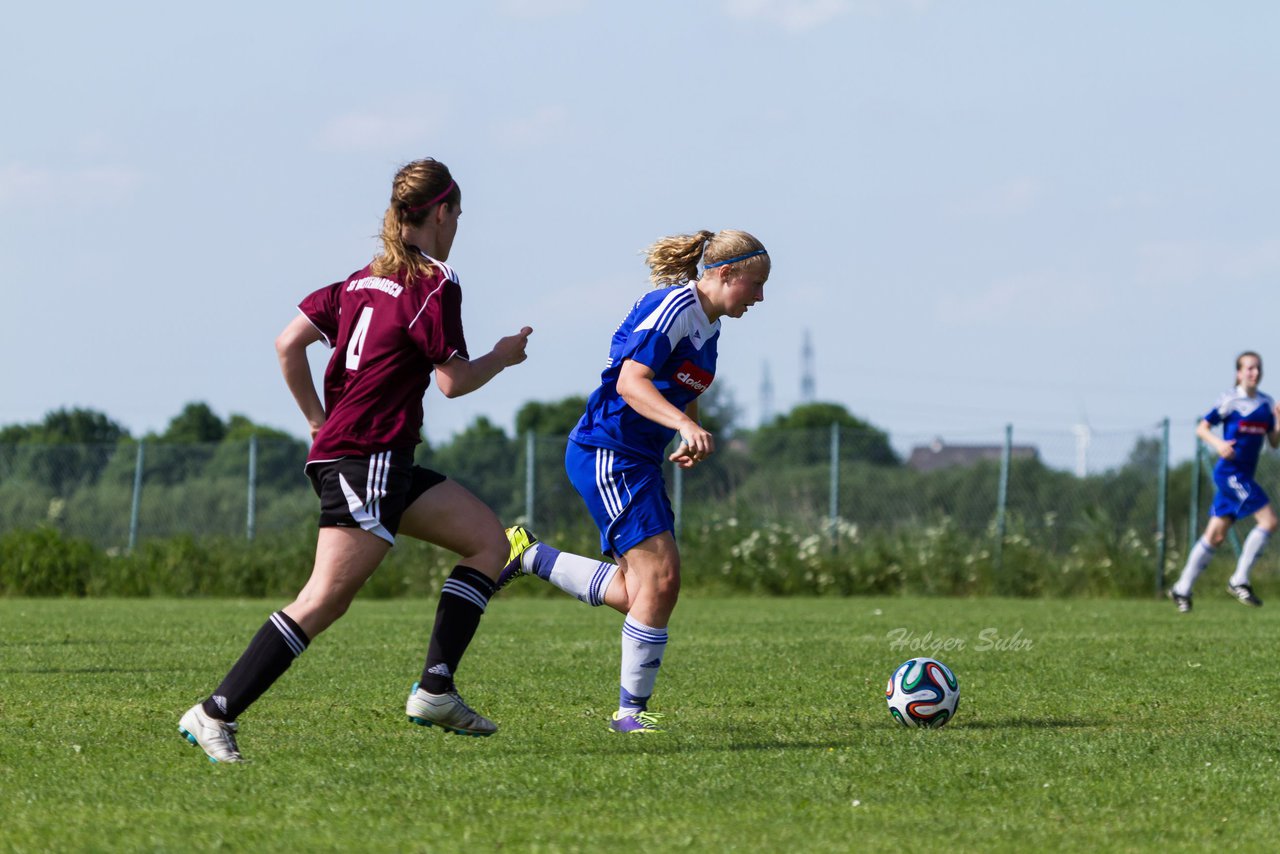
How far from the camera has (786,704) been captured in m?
7.07

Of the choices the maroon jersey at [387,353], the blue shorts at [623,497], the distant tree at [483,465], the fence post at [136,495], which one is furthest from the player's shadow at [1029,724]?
the fence post at [136,495]

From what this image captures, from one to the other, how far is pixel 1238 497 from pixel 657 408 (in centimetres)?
1090

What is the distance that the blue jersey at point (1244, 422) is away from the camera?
50.2 ft

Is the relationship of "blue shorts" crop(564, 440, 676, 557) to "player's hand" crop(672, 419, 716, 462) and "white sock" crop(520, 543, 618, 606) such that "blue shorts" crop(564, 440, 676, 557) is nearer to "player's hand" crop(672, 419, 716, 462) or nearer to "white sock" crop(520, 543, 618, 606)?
"white sock" crop(520, 543, 618, 606)

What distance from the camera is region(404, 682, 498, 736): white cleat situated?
5.66m

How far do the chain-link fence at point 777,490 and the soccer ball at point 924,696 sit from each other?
13.7 metres

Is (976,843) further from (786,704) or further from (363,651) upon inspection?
(363,651)

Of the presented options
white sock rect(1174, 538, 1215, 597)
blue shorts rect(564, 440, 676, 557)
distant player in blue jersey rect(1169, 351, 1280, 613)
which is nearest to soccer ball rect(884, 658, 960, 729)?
blue shorts rect(564, 440, 676, 557)

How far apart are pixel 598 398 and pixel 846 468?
50.7 ft

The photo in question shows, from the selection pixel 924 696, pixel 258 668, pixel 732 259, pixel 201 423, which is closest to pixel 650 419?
pixel 732 259

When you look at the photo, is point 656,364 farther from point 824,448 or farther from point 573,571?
point 824,448

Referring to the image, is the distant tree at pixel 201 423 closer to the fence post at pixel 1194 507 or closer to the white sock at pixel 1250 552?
the fence post at pixel 1194 507

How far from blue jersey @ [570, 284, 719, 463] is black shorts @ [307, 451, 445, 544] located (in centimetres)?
116

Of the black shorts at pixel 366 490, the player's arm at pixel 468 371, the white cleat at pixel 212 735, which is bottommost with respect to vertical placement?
the white cleat at pixel 212 735
